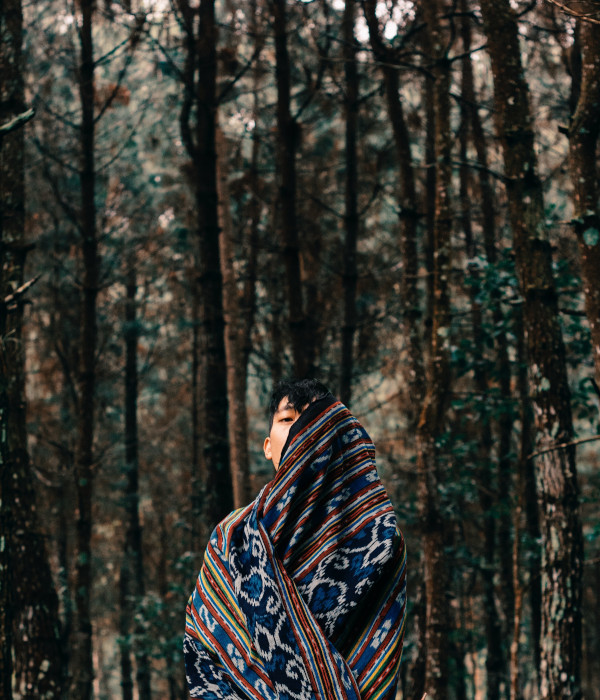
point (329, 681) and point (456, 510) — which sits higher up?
point (456, 510)

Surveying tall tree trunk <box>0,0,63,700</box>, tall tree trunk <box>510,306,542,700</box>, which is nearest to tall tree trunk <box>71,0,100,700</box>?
tall tree trunk <box>0,0,63,700</box>

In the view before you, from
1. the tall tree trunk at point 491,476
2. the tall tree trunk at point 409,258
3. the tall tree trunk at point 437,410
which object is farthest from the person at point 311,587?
the tall tree trunk at point 491,476

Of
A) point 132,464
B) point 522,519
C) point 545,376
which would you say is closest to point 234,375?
point 522,519

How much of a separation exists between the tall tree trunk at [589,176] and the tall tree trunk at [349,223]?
7.45m

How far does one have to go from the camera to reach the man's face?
97.3 inches

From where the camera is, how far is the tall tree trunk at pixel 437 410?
867cm

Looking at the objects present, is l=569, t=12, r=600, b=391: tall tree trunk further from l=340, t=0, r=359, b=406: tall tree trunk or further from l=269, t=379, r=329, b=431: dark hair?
l=340, t=0, r=359, b=406: tall tree trunk

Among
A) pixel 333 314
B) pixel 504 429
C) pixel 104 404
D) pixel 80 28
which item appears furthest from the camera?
pixel 104 404

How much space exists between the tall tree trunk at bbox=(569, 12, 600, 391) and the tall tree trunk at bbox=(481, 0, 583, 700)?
80 cm

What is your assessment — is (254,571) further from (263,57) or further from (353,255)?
(263,57)

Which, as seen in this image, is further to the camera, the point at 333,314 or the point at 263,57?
the point at 333,314

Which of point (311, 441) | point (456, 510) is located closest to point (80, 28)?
point (456, 510)

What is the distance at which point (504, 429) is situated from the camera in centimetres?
1427

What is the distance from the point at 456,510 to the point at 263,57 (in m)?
9.24
